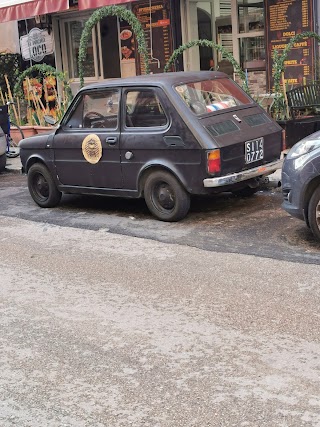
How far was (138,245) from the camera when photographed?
7.37 meters

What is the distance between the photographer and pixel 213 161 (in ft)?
25.0

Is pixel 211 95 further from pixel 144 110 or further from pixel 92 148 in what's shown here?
pixel 92 148

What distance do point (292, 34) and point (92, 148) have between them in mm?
6028

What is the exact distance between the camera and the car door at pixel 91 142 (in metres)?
8.53

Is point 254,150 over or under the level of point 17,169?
over

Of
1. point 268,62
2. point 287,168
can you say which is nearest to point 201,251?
point 287,168

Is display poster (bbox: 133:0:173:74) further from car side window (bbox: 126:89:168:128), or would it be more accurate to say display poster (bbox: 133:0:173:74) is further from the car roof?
car side window (bbox: 126:89:168:128)

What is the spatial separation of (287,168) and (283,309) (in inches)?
86.1

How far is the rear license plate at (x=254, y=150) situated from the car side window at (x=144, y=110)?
101cm

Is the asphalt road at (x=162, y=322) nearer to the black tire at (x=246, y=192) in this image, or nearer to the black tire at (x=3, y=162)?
the black tire at (x=246, y=192)

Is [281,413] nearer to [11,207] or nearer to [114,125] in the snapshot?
[114,125]

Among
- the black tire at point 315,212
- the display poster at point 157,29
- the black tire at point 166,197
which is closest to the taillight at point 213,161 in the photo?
the black tire at point 166,197

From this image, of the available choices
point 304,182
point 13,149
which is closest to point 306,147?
point 304,182

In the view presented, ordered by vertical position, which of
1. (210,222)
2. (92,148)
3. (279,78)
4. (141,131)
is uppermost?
(279,78)
